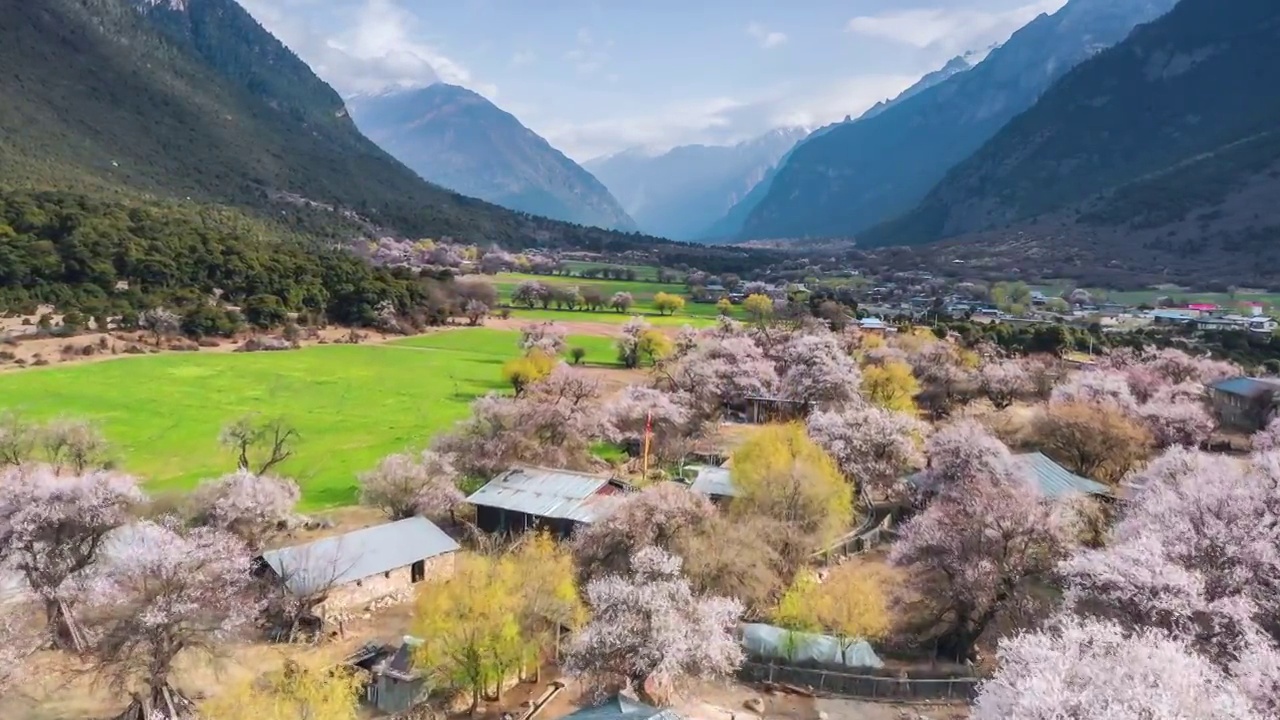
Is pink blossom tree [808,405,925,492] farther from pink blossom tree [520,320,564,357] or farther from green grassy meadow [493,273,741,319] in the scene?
green grassy meadow [493,273,741,319]

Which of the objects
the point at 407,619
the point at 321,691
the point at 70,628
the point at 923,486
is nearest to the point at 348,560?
the point at 407,619

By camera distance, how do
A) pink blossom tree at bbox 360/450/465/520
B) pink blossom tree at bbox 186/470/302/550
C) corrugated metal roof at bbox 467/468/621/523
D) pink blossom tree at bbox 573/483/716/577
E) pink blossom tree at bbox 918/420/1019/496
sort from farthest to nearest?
1. pink blossom tree at bbox 360/450/465/520
2. pink blossom tree at bbox 918/420/1019/496
3. corrugated metal roof at bbox 467/468/621/523
4. pink blossom tree at bbox 186/470/302/550
5. pink blossom tree at bbox 573/483/716/577

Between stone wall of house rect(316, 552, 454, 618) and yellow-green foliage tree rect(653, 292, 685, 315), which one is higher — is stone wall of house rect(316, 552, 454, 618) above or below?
below

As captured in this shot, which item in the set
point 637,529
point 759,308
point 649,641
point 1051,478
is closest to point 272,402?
point 637,529

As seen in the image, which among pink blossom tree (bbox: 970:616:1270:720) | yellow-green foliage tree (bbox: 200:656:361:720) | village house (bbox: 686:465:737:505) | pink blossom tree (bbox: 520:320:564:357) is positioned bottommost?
village house (bbox: 686:465:737:505)

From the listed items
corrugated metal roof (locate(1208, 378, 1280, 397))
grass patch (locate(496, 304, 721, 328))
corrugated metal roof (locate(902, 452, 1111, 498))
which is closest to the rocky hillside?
grass patch (locate(496, 304, 721, 328))

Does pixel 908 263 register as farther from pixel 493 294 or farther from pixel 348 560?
pixel 348 560
